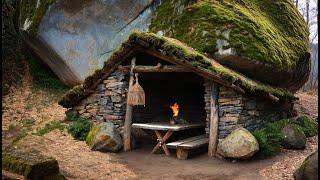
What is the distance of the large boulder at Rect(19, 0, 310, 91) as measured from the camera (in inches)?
376

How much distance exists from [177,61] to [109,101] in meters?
2.32

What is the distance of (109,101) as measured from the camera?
961cm

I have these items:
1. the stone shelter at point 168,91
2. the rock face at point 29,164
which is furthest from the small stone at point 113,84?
the rock face at point 29,164

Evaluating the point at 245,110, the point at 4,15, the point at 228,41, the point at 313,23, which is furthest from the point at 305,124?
the point at 313,23

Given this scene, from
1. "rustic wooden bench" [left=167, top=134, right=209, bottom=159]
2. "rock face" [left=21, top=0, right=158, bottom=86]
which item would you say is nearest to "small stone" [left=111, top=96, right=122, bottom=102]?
"rustic wooden bench" [left=167, top=134, right=209, bottom=159]

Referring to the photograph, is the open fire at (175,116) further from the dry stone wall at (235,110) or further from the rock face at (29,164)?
the rock face at (29,164)

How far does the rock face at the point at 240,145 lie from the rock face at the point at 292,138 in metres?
1.21

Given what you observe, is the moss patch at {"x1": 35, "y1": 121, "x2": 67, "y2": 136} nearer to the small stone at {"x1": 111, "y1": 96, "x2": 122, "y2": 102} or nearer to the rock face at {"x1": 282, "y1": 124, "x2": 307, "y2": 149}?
the small stone at {"x1": 111, "y1": 96, "x2": 122, "y2": 102}

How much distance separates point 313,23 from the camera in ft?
77.6

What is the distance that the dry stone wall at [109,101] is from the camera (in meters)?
9.44

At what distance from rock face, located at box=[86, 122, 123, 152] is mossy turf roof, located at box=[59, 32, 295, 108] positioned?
4.48 feet

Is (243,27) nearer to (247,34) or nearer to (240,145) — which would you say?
(247,34)

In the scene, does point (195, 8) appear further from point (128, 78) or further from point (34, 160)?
point (34, 160)

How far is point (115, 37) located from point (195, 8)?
393 cm
